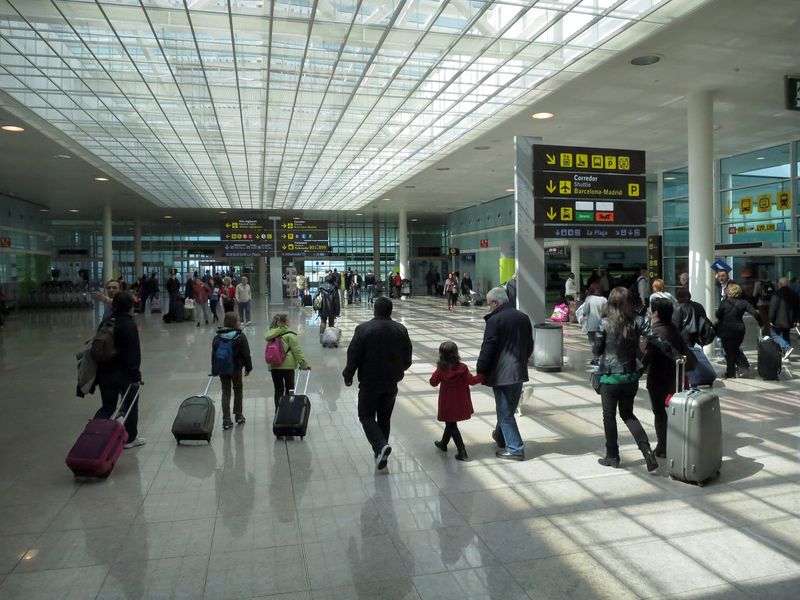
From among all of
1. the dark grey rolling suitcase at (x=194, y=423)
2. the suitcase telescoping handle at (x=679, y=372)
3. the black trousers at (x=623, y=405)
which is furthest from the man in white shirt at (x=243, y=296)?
the suitcase telescoping handle at (x=679, y=372)

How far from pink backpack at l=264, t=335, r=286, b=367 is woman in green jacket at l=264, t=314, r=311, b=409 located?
0.01 meters

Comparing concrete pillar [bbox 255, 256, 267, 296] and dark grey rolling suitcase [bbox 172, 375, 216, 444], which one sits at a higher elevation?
concrete pillar [bbox 255, 256, 267, 296]

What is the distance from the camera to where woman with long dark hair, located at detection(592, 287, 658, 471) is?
5582mm

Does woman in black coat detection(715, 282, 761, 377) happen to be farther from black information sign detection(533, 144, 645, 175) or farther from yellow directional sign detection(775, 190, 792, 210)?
yellow directional sign detection(775, 190, 792, 210)

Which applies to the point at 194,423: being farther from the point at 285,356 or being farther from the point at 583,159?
the point at 583,159

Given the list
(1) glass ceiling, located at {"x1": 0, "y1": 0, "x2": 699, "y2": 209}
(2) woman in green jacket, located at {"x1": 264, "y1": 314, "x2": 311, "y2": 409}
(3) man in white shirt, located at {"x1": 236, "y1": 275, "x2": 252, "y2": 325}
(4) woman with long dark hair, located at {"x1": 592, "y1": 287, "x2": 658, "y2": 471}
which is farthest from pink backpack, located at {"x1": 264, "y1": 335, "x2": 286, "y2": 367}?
(3) man in white shirt, located at {"x1": 236, "y1": 275, "x2": 252, "y2": 325}

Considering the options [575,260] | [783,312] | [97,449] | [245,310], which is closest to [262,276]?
[575,260]

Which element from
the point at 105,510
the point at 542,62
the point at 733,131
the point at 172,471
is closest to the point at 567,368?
the point at 542,62

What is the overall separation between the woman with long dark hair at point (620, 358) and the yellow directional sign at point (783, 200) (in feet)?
53.4

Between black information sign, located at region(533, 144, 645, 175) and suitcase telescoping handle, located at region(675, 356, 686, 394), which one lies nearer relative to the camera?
suitcase telescoping handle, located at region(675, 356, 686, 394)

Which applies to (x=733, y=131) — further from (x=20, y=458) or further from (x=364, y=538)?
(x=20, y=458)

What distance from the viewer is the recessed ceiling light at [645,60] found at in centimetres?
1104

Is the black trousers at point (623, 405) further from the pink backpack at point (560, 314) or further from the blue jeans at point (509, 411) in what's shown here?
the pink backpack at point (560, 314)

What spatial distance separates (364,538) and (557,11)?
344 inches
